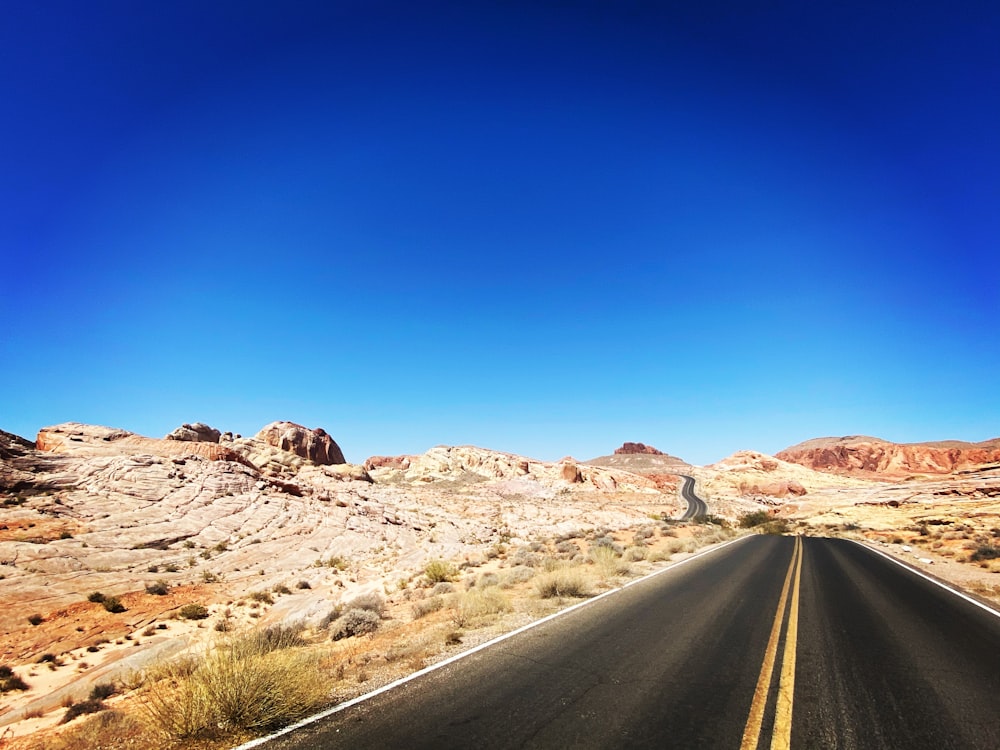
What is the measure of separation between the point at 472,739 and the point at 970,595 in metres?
15.9

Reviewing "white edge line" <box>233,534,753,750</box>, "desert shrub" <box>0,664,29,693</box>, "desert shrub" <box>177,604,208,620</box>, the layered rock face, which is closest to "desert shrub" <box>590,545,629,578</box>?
"white edge line" <box>233,534,753,750</box>

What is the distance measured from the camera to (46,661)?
13648 mm

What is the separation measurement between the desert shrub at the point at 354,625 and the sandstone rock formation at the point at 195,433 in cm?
4000

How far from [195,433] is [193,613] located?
1406 inches

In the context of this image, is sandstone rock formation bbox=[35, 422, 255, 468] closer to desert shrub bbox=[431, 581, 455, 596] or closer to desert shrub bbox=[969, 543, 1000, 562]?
desert shrub bbox=[431, 581, 455, 596]

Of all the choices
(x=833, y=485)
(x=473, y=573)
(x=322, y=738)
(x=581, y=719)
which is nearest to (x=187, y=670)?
(x=322, y=738)

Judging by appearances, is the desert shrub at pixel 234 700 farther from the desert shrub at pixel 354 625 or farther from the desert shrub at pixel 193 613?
the desert shrub at pixel 193 613

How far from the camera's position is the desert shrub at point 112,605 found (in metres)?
18.1

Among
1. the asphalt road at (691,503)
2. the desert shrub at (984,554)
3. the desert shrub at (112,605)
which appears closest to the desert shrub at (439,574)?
the desert shrub at (112,605)

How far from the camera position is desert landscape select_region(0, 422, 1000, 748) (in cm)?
758

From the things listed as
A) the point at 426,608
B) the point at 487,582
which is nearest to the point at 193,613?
the point at 426,608

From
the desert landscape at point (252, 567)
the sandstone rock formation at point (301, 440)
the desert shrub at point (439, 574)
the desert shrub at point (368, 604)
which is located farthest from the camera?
the sandstone rock formation at point (301, 440)

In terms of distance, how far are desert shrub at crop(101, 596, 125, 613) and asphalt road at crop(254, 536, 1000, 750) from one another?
1876 cm

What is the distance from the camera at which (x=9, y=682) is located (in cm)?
1170
